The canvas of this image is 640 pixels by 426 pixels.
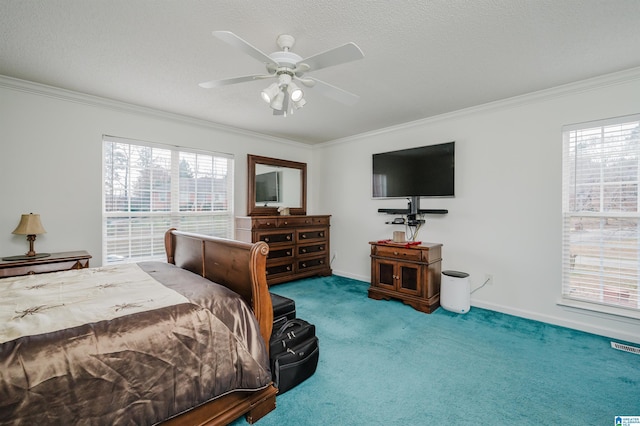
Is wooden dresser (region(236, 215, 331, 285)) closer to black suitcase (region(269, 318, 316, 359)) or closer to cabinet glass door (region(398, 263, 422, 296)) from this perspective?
cabinet glass door (region(398, 263, 422, 296))

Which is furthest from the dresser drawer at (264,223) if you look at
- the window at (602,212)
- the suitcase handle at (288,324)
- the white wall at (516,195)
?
the window at (602,212)

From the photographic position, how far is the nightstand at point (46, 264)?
2.56 m

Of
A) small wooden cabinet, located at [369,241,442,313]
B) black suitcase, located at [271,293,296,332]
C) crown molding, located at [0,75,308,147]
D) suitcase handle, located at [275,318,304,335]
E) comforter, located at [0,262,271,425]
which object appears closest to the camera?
comforter, located at [0,262,271,425]

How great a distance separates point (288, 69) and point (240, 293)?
62.6 inches

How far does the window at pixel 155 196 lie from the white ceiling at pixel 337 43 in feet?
2.49

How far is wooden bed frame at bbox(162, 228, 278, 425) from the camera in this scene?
4.92 feet

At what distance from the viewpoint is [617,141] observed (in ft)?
8.95

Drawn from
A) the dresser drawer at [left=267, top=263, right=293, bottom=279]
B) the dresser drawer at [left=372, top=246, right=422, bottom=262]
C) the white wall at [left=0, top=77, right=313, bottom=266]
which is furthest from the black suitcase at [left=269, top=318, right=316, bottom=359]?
the white wall at [left=0, top=77, right=313, bottom=266]

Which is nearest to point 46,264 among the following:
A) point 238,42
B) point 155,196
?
point 155,196

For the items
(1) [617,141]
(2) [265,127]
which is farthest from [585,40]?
(2) [265,127]

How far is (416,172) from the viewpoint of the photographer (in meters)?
3.99

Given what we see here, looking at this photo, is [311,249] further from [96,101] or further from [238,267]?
[96,101]

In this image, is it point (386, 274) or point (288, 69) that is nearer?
point (288, 69)

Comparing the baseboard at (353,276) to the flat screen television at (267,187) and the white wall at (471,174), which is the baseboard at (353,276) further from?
the flat screen television at (267,187)
